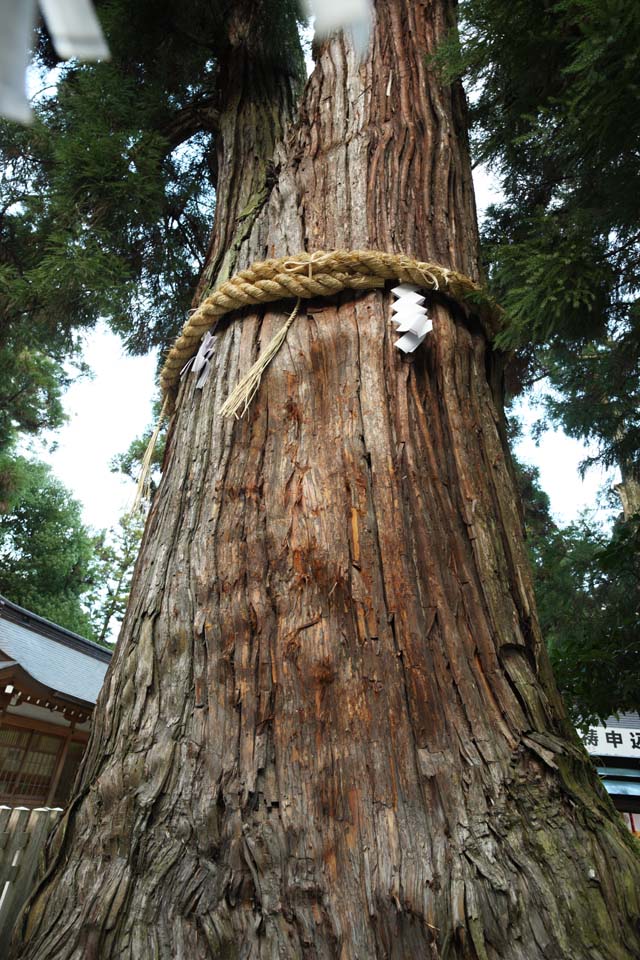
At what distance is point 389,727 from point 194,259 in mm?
3324

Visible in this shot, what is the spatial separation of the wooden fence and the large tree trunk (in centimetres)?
95

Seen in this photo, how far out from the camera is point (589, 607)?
17.7 feet

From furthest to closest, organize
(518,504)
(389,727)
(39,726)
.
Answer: (39,726), (518,504), (389,727)

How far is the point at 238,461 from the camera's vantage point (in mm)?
1360

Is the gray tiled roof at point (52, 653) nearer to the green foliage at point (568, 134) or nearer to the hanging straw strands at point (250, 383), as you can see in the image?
the hanging straw strands at point (250, 383)

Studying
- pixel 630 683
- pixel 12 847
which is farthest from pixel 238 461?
pixel 12 847

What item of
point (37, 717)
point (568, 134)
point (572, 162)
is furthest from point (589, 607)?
point (37, 717)

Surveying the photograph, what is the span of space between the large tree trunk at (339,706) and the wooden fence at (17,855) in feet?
3.13

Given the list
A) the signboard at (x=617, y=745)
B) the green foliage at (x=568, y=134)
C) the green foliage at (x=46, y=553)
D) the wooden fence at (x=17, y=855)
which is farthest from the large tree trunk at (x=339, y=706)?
the green foliage at (x=46, y=553)

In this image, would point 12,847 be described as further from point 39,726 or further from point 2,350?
point 39,726

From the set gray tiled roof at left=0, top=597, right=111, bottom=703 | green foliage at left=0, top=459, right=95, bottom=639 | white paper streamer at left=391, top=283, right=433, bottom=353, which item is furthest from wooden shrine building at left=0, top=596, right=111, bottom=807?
green foliage at left=0, top=459, right=95, bottom=639

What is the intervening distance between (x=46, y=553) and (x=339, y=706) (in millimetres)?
16403

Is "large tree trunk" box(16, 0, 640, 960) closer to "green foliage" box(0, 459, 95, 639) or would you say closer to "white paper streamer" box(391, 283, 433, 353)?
"white paper streamer" box(391, 283, 433, 353)

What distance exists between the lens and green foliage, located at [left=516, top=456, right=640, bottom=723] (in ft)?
7.17
